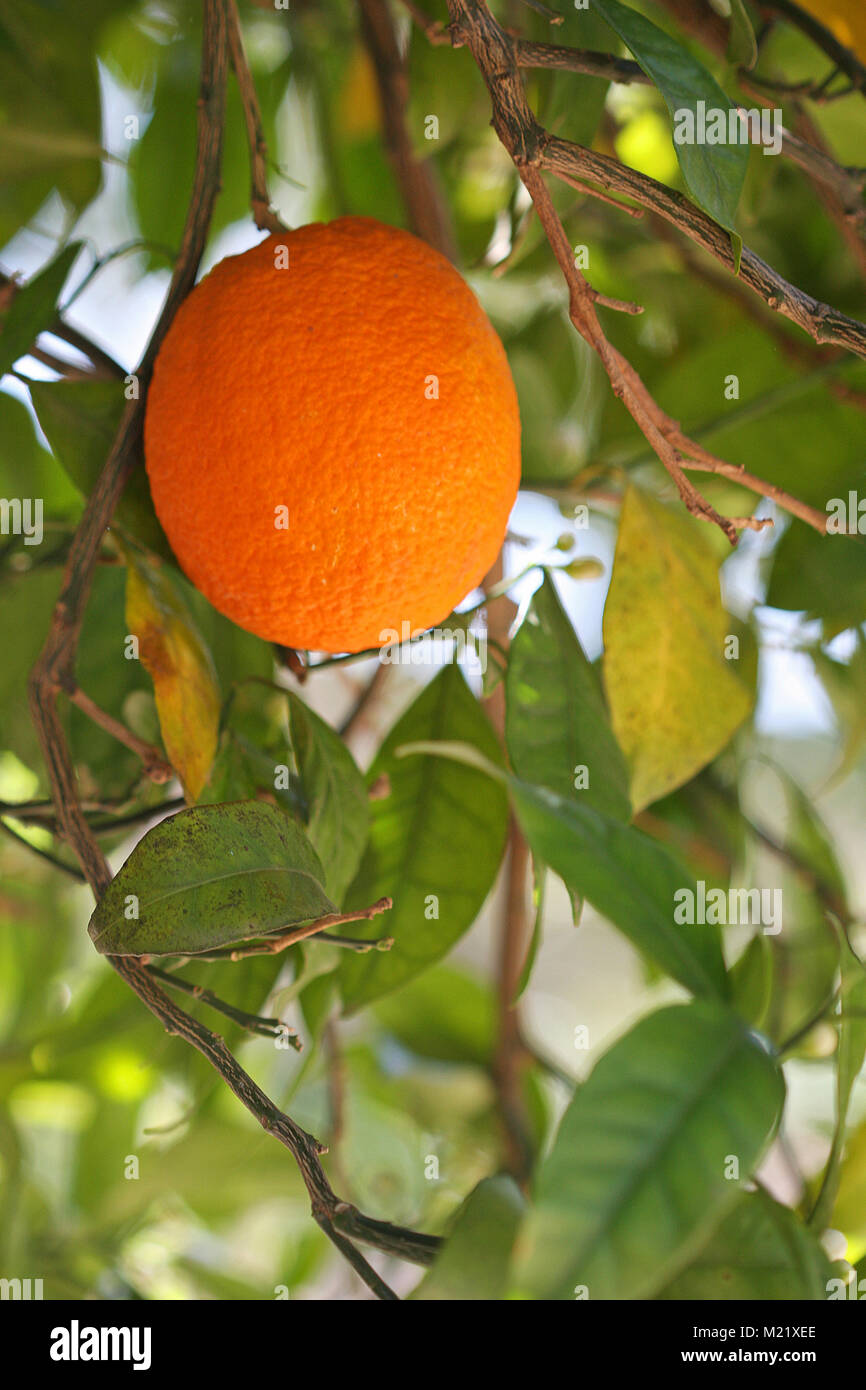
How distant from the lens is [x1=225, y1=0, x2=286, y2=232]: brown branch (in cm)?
40

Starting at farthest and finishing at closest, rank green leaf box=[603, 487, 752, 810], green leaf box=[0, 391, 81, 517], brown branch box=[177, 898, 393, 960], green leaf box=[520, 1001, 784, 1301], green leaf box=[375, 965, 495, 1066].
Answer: green leaf box=[375, 965, 495, 1066], green leaf box=[0, 391, 81, 517], green leaf box=[603, 487, 752, 810], brown branch box=[177, 898, 393, 960], green leaf box=[520, 1001, 784, 1301]

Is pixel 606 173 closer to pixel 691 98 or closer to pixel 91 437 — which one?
pixel 691 98

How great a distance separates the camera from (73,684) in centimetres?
38

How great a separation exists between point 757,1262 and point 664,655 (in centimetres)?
22

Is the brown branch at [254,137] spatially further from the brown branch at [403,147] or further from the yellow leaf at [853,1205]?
the yellow leaf at [853,1205]

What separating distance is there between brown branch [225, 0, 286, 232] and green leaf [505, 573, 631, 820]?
182 millimetres

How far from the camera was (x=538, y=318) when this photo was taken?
79 cm

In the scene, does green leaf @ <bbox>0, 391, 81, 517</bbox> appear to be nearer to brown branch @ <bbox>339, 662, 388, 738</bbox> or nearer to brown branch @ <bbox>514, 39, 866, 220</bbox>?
brown branch @ <bbox>339, 662, 388, 738</bbox>

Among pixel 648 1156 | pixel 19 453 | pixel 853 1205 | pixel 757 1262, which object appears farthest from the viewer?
pixel 19 453

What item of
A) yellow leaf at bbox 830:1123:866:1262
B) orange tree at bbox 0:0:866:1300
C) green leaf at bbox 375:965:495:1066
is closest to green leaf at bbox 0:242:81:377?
orange tree at bbox 0:0:866:1300

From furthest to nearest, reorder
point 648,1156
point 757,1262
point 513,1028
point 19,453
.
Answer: point 513,1028 → point 19,453 → point 757,1262 → point 648,1156

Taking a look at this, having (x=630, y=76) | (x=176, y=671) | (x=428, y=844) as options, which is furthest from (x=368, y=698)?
(x=630, y=76)

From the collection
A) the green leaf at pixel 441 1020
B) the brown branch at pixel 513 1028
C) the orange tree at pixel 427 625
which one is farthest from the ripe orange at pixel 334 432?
the green leaf at pixel 441 1020

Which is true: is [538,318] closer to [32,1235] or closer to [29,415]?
[29,415]
